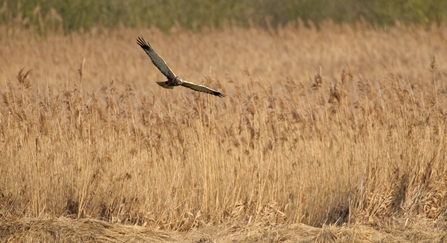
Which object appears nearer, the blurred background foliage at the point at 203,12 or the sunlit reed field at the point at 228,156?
the sunlit reed field at the point at 228,156

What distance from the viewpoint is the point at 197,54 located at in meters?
15.0

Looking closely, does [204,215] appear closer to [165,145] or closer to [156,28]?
Answer: [165,145]

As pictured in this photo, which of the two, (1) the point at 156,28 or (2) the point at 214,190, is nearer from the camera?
(2) the point at 214,190

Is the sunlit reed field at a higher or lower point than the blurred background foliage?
lower

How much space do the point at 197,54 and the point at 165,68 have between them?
940 cm

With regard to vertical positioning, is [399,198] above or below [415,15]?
below

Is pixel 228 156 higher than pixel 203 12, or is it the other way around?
pixel 203 12

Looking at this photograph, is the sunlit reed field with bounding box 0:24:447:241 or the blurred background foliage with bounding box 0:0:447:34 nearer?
the sunlit reed field with bounding box 0:24:447:241

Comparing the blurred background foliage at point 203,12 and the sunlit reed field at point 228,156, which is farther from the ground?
the blurred background foliage at point 203,12

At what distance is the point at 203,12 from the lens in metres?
19.2

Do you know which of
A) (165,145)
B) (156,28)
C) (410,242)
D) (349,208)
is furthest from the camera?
(156,28)

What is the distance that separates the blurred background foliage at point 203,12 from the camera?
16672 millimetres

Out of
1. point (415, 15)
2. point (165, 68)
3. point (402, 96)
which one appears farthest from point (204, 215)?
point (415, 15)

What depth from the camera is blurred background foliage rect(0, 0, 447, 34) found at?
1667cm
